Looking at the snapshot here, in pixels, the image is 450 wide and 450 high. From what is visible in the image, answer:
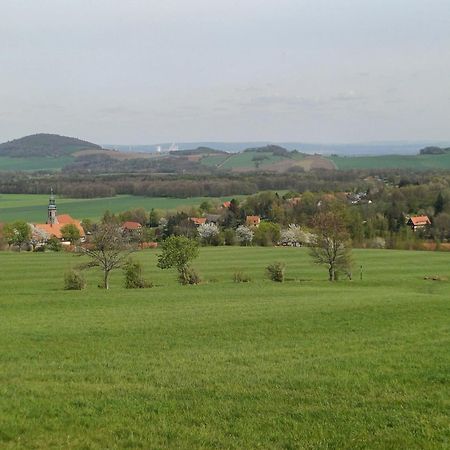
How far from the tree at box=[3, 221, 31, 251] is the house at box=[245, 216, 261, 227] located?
37.3m

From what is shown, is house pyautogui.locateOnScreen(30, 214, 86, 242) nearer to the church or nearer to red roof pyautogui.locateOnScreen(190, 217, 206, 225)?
the church

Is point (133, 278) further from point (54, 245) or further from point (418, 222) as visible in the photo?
point (418, 222)

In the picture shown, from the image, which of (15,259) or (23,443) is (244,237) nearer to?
(15,259)

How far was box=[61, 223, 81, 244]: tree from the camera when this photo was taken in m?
97.3

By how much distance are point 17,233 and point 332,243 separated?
191 feet

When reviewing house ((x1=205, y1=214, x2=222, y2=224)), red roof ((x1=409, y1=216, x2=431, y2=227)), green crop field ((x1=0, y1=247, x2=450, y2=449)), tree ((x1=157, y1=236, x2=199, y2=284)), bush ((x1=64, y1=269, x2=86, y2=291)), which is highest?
green crop field ((x1=0, y1=247, x2=450, y2=449))

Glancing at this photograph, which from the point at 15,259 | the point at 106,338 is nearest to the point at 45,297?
the point at 106,338

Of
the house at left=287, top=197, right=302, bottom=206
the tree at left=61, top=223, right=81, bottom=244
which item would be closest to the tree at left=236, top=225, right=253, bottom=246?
the house at left=287, top=197, right=302, bottom=206

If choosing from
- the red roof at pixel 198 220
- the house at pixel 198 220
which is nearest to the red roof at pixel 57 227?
the house at pixel 198 220

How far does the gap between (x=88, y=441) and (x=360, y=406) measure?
5.51m

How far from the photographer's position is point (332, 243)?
4647 centimetres

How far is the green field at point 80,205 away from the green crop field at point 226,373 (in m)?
97.6

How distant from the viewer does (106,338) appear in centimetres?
2038

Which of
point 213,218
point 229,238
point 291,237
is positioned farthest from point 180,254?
point 213,218
